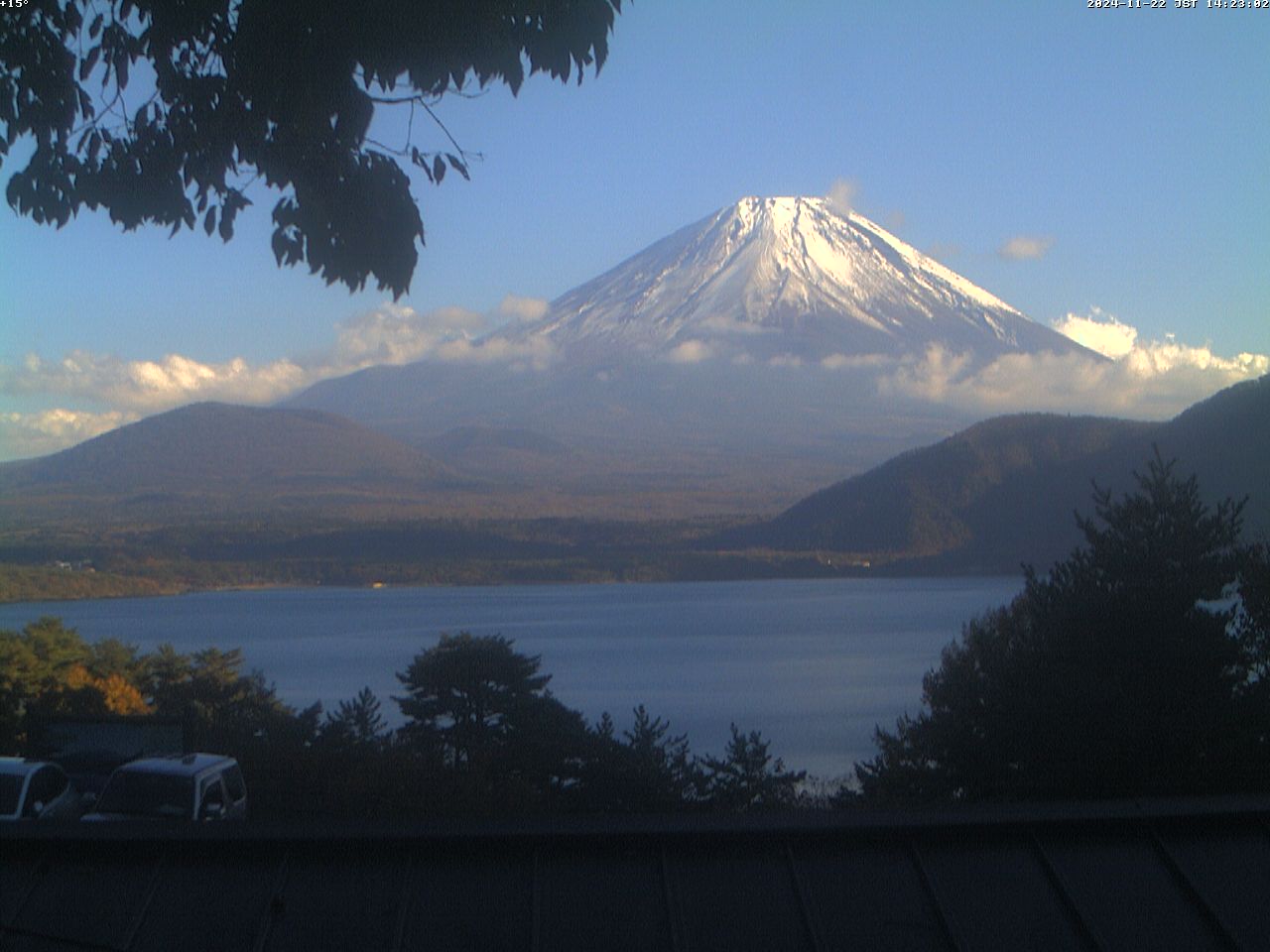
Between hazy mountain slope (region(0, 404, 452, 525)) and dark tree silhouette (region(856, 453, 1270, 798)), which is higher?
hazy mountain slope (region(0, 404, 452, 525))

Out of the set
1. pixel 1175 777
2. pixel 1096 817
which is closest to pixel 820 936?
pixel 1096 817

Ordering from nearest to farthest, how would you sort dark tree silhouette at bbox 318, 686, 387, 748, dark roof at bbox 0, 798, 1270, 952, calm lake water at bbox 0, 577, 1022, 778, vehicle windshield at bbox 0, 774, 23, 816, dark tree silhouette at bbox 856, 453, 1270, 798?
1. dark roof at bbox 0, 798, 1270, 952
2. vehicle windshield at bbox 0, 774, 23, 816
3. dark tree silhouette at bbox 856, 453, 1270, 798
4. dark tree silhouette at bbox 318, 686, 387, 748
5. calm lake water at bbox 0, 577, 1022, 778

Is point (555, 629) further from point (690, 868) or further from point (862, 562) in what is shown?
point (690, 868)

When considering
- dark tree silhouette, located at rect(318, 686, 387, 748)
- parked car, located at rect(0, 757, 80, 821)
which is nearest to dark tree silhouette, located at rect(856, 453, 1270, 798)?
dark tree silhouette, located at rect(318, 686, 387, 748)

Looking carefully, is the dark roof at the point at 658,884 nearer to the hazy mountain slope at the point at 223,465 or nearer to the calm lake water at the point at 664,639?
the calm lake water at the point at 664,639

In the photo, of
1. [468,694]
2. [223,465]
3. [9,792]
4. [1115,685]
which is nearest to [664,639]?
[468,694]

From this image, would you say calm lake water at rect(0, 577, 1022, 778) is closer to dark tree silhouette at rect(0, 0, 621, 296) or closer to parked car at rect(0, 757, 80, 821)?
parked car at rect(0, 757, 80, 821)
